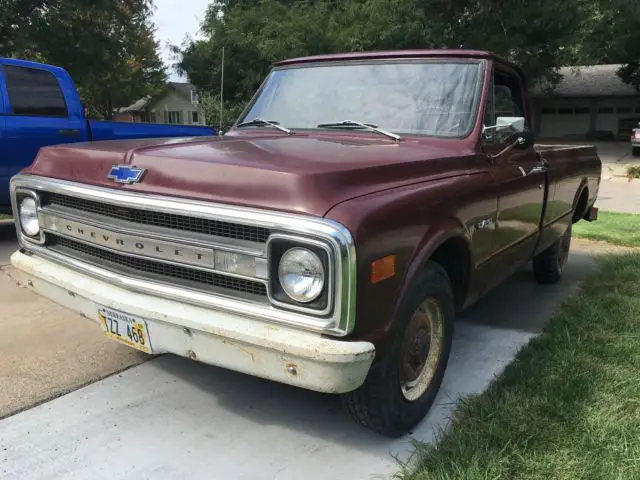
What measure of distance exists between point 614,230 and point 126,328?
7640 millimetres

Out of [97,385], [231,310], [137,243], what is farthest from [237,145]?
[97,385]

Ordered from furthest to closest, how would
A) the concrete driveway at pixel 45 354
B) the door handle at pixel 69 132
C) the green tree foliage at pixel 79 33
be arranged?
1. the green tree foliage at pixel 79 33
2. the door handle at pixel 69 132
3. the concrete driveway at pixel 45 354

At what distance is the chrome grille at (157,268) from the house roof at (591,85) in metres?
38.1

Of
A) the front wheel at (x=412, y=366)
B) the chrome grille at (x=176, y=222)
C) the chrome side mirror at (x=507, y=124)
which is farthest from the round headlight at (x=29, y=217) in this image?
the chrome side mirror at (x=507, y=124)

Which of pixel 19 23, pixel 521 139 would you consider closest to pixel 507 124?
pixel 521 139

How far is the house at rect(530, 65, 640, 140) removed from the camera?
3888 centimetres

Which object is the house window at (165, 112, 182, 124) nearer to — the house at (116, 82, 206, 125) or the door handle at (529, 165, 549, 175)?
the house at (116, 82, 206, 125)

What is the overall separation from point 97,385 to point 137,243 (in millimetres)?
1145

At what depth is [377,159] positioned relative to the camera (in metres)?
2.89

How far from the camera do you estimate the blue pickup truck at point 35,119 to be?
6.67 m

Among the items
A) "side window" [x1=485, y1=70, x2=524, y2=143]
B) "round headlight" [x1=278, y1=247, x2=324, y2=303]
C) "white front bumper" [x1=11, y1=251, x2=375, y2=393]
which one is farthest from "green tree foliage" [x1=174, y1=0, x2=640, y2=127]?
"round headlight" [x1=278, y1=247, x2=324, y2=303]

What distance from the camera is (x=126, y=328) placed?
9.38 ft

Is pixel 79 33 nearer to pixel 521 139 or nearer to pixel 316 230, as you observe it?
pixel 521 139

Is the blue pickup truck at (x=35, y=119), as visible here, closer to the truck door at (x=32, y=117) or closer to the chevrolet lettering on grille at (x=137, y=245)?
the truck door at (x=32, y=117)
